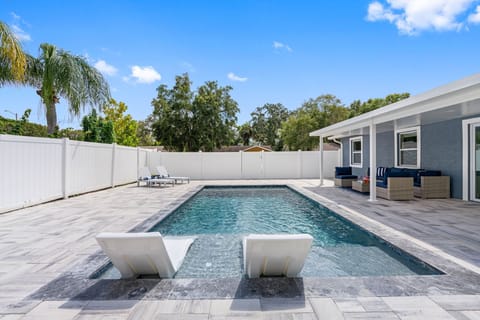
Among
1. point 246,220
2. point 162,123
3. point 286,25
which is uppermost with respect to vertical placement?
point 286,25

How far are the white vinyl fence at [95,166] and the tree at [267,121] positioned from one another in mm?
27932

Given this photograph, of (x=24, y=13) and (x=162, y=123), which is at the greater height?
(x=24, y=13)

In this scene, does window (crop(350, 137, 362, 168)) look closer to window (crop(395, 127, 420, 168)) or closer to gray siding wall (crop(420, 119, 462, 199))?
window (crop(395, 127, 420, 168))

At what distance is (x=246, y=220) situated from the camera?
6.61 m

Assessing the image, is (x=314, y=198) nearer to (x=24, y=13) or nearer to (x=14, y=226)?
(x=14, y=226)

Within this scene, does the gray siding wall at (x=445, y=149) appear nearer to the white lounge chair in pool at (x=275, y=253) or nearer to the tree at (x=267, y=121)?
the white lounge chair in pool at (x=275, y=253)

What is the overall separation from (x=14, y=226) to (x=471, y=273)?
6.79 metres

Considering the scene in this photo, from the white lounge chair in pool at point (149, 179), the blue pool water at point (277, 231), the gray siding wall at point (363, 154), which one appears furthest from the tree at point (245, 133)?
the blue pool water at point (277, 231)

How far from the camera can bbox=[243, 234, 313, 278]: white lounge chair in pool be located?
260cm

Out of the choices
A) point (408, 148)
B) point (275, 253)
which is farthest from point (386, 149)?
point (275, 253)

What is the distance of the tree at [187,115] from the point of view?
21.9 meters

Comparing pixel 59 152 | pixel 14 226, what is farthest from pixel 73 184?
pixel 14 226

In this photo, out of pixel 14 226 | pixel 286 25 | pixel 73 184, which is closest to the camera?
pixel 14 226

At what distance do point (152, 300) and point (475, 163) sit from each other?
28.2 feet
